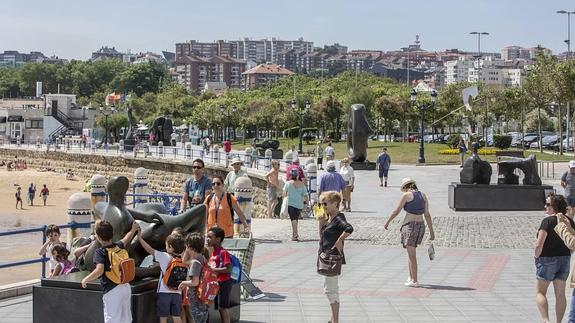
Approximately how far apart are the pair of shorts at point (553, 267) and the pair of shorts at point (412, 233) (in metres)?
2.81

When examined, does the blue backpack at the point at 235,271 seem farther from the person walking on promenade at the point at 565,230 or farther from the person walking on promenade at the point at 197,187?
the person walking on promenade at the point at 197,187

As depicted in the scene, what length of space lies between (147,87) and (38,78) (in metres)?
24.0

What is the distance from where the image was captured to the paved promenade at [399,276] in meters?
11.3

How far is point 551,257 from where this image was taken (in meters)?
10.2

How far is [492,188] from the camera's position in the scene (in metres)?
24.1

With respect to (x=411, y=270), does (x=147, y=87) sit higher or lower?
higher

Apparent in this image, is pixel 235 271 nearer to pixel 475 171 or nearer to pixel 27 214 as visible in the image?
pixel 475 171

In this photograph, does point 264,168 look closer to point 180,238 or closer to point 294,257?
point 294,257

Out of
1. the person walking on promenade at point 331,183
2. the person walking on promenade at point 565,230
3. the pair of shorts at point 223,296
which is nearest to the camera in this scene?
the person walking on promenade at point 565,230

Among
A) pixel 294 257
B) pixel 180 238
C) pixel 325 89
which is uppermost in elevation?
pixel 325 89

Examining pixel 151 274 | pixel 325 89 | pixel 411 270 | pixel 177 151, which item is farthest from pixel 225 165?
pixel 325 89

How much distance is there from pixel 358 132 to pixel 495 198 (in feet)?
50.2

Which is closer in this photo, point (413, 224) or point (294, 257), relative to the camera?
point (413, 224)

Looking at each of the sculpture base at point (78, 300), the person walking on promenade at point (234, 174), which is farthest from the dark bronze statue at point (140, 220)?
the person walking on promenade at point (234, 174)
